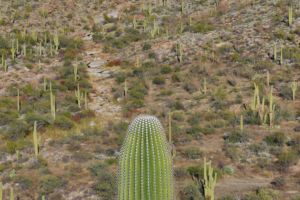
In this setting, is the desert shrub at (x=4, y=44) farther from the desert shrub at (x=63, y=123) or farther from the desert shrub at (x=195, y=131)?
the desert shrub at (x=195, y=131)

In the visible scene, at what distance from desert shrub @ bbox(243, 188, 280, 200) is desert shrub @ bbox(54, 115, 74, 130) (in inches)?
303

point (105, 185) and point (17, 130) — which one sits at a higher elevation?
point (17, 130)

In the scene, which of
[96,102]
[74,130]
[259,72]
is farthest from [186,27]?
[74,130]

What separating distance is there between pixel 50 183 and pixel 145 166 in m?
7.33

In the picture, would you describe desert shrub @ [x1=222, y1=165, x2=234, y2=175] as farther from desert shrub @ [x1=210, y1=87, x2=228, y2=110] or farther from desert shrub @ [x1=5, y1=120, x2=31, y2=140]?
desert shrub @ [x1=5, y1=120, x2=31, y2=140]

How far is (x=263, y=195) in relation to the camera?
1002 cm

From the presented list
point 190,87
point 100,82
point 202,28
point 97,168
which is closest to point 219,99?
point 190,87

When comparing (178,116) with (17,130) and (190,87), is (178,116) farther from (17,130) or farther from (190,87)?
(17,130)

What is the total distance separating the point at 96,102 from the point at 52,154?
5.86 metres

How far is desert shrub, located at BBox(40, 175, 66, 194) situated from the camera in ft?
36.0

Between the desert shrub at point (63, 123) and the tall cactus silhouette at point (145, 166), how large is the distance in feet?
37.3

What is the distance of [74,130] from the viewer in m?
15.6

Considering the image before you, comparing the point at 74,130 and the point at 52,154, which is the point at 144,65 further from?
the point at 52,154

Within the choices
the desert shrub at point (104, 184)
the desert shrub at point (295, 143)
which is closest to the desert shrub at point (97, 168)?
the desert shrub at point (104, 184)
